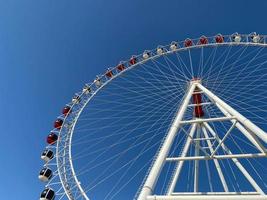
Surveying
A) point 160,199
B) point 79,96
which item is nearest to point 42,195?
point 79,96

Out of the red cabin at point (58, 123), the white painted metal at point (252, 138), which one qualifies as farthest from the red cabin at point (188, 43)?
the white painted metal at point (252, 138)

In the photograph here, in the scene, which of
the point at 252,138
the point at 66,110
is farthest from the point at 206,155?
the point at 66,110

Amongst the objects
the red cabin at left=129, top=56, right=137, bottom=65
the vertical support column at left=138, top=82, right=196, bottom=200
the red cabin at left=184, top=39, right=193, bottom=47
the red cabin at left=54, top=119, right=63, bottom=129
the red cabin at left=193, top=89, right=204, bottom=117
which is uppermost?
the red cabin at left=184, top=39, right=193, bottom=47

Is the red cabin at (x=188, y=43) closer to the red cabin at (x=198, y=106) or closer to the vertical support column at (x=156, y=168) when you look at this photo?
the red cabin at (x=198, y=106)

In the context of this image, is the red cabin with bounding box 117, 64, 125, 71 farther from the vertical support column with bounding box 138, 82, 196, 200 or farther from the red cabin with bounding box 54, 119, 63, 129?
the vertical support column with bounding box 138, 82, 196, 200

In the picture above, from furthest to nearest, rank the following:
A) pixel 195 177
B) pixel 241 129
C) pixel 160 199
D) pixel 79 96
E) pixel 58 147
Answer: pixel 79 96 → pixel 58 147 → pixel 195 177 → pixel 241 129 → pixel 160 199

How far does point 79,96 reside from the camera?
2570cm

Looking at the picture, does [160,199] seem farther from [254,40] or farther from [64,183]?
[254,40]

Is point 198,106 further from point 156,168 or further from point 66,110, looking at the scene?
point 156,168

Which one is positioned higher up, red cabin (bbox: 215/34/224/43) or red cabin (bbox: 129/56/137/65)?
red cabin (bbox: 215/34/224/43)

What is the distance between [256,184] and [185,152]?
12.1 feet

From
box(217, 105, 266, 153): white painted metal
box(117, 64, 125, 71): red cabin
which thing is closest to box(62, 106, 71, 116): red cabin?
box(117, 64, 125, 71): red cabin

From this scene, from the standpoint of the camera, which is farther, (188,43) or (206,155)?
(188,43)

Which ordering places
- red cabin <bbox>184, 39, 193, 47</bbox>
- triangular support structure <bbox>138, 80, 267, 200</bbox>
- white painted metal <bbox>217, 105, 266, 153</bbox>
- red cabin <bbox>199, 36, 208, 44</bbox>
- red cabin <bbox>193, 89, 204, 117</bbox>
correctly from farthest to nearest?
red cabin <bbox>184, 39, 193, 47</bbox> < red cabin <bbox>199, 36, 208, 44</bbox> < red cabin <bbox>193, 89, 204, 117</bbox> < white painted metal <bbox>217, 105, 266, 153</bbox> < triangular support structure <bbox>138, 80, 267, 200</bbox>
